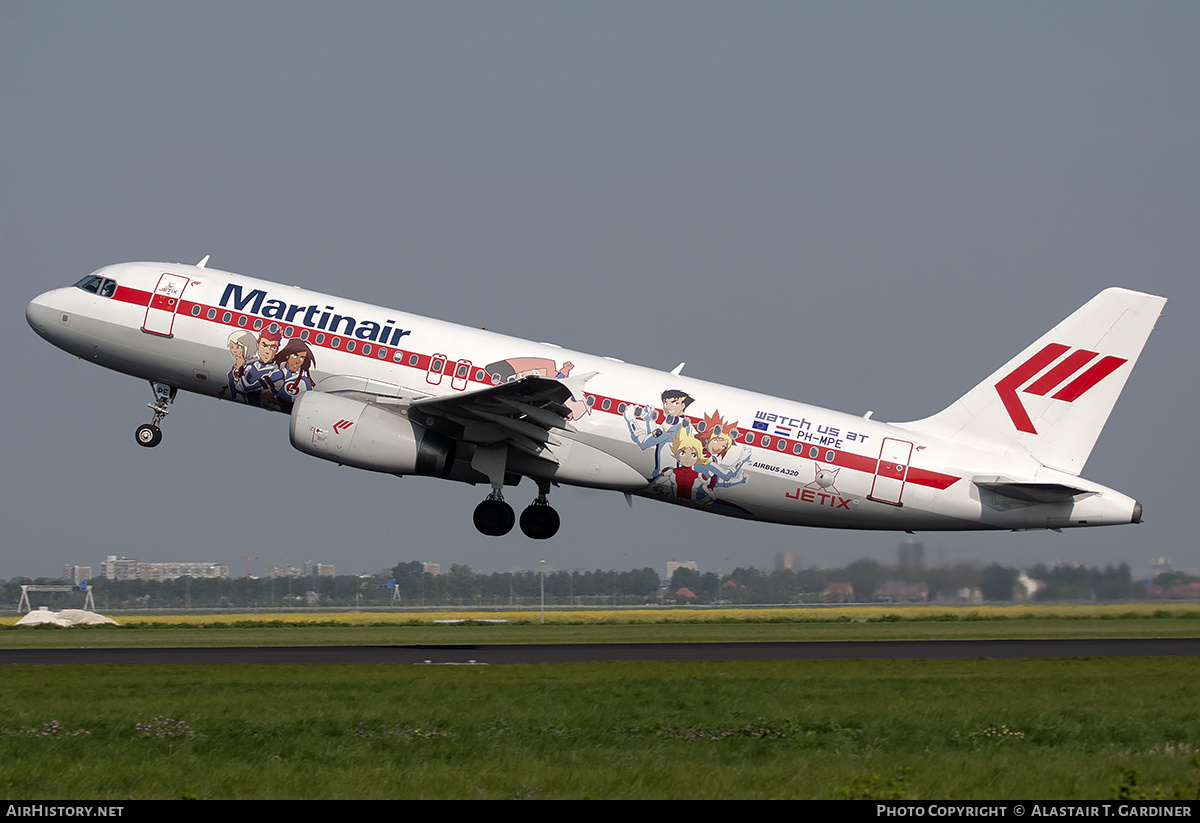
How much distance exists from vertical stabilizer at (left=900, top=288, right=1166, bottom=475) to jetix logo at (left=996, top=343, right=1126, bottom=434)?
23 mm

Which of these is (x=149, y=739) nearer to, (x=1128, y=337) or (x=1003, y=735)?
(x=1003, y=735)

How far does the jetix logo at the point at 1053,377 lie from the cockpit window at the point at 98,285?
23.7m

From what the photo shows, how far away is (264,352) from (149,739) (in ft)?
54.8

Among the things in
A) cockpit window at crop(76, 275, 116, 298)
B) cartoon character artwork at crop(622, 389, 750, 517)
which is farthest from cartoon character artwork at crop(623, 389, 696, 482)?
cockpit window at crop(76, 275, 116, 298)

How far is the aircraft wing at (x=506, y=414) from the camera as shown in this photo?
99.3ft

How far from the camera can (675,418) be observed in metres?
32.3

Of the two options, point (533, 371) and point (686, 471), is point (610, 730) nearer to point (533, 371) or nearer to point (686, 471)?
point (686, 471)

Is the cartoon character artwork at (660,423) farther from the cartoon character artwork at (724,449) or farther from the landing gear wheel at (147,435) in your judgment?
the landing gear wheel at (147,435)

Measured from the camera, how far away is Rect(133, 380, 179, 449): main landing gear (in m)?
34.9

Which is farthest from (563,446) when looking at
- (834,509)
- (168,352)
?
(168,352)

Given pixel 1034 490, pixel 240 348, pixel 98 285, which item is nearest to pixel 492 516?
pixel 240 348

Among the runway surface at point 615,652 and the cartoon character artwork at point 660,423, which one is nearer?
the runway surface at point 615,652

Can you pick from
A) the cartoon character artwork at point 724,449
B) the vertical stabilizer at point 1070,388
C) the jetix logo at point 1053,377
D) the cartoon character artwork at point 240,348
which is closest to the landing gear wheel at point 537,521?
the cartoon character artwork at point 724,449

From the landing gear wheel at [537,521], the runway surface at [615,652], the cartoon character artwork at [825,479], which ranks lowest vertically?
the runway surface at [615,652]
